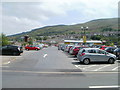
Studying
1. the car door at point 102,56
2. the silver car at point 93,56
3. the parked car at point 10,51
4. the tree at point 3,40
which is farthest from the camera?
the tree at point 3,40

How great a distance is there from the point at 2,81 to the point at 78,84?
12.8 ft

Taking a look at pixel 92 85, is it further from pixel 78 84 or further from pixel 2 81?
pixel 2 81

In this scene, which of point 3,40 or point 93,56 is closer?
point 93,56

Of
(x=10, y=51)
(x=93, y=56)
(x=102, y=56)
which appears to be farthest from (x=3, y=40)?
(x=102, y=56)

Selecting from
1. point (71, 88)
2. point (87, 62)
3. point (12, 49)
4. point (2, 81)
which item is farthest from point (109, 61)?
point (12, 49)

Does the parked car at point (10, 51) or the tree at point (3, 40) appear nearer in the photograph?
the parked car at point (10, 51)

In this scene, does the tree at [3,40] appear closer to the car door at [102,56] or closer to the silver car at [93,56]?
the silver car at [93,56]

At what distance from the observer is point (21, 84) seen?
7.88 metres

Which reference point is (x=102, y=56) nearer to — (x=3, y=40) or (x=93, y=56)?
(x=93, y=56)

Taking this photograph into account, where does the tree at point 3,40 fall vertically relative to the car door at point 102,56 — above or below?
above

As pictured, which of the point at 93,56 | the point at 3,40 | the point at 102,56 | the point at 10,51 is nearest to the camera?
the point at 93,56

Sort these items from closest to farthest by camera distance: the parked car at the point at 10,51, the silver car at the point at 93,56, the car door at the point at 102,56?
the silver car at the point at 93,56, the car door at the point at 102,56, the parked car at the point at 10,51

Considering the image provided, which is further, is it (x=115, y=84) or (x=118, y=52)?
(x=118, y=52)

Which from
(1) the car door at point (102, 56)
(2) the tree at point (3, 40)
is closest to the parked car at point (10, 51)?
(1) the car door at point (102, 56)
